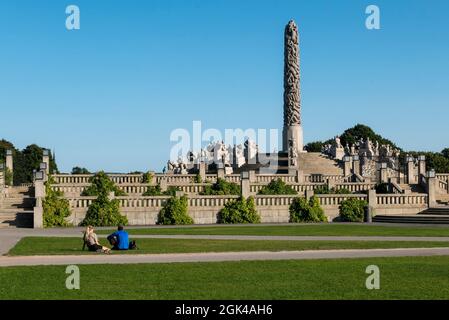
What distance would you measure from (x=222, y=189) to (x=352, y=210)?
8.93m

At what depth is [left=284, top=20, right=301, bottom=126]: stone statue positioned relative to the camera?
312 ft

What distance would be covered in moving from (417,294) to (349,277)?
9.49ft

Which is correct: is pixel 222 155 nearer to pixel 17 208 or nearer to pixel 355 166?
pixel 355 166

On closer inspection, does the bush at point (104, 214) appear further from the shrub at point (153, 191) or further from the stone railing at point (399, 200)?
the stone railing at point (399, 200)

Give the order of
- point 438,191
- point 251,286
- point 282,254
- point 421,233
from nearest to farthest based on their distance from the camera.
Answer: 1. point 251,286
2. point 282,254
3. point 421,233
4. point 438,191

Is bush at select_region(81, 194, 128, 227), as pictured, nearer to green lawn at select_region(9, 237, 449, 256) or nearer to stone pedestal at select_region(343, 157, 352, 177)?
green lawn at select_region(9, 237, 449, 256)

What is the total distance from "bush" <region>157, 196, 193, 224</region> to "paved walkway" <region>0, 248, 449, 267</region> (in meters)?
21.2

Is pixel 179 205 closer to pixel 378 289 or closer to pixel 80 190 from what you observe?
pixel 80 190

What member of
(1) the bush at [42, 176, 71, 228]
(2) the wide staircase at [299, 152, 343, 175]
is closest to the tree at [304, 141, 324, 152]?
(2) the wide staircase at [299, 152, 343, 175]

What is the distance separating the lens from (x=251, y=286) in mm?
17328

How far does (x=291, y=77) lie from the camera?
95.7m

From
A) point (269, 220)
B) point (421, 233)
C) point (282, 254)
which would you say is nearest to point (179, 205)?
point (269, 220)

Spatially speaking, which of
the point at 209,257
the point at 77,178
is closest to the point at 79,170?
the point at 77,178

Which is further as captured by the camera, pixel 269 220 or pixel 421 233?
pixel 269 220
